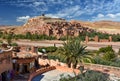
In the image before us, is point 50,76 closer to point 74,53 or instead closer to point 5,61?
point 74,53

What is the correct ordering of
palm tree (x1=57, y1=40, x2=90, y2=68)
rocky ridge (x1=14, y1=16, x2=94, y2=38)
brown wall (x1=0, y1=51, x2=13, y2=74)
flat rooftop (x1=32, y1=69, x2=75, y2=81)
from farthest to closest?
rocky ridge (x1=14, y1=16, x2=94, y2=38) → palm tree (x1=57, y1=40, x2=90, y2=68) → brown wall (x1=0, y1=51, x2=13, y2=74) → flat rooftop (x1=32, y1=69, x2=75, y2=81)

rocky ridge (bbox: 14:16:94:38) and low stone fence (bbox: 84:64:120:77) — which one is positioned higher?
low stone fence (bbox: 84:64:120:77)

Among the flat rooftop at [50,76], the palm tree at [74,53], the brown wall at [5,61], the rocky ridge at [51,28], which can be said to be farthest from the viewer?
the rocky ridge at [51,28]

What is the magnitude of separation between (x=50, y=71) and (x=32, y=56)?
622cm

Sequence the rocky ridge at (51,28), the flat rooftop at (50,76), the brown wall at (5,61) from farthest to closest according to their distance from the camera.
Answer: the rocky ridge at (51,28) → the brown wall at (5,61) → the flat rooftop at (50,76)

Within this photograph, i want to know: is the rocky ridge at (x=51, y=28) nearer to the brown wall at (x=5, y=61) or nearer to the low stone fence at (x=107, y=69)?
the low stone fence at (x=107, y=69)

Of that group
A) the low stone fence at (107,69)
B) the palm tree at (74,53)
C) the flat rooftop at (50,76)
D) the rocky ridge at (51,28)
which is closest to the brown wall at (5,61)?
the flat rooftop at (50,76)

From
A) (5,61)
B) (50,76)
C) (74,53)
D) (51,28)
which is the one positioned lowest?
(51,28)

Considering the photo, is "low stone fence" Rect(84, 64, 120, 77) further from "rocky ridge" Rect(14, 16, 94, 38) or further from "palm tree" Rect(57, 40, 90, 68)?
"rocky ridge" Rect(14, 16, 94, 38)

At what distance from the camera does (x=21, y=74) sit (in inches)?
1192

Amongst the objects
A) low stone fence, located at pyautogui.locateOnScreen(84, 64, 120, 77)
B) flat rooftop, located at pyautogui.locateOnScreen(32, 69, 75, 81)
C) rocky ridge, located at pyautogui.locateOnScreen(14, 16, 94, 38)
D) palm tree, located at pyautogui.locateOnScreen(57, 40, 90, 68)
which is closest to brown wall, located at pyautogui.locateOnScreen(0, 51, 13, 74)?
flat rooftop, located at pyautogui.locateOnScreen(32, 69, 75, 81)

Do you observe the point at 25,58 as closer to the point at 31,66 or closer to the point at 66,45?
the point at 31,66

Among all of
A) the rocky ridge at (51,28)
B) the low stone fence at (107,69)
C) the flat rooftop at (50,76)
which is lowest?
the rocky ridge at (51,28)

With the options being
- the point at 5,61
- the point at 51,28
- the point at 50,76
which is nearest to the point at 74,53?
the point at 50,76
